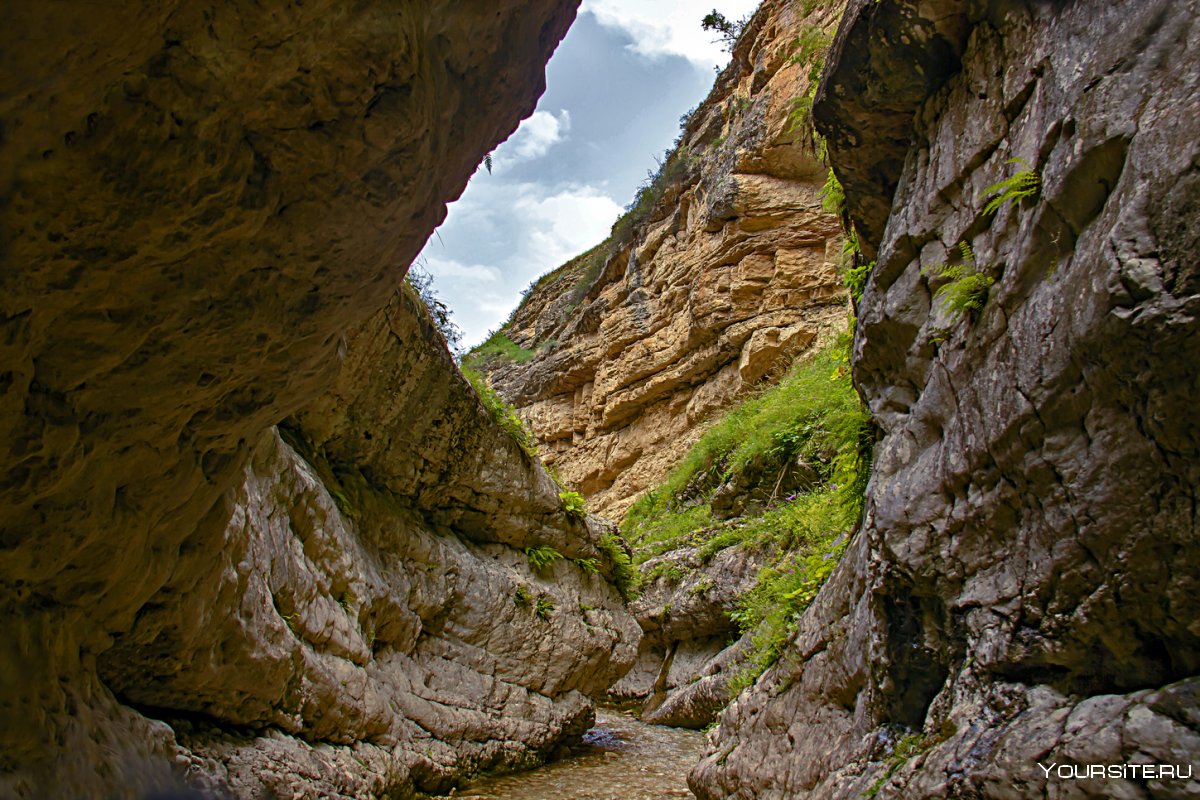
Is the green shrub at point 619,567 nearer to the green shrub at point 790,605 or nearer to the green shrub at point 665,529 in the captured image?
the green shrub at point 790,605

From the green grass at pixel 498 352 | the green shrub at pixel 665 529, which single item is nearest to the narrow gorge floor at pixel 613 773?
the green shrub at pixel 665 529

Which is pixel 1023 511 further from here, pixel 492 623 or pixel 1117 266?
pixel 492 623

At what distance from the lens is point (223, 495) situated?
3670 mm

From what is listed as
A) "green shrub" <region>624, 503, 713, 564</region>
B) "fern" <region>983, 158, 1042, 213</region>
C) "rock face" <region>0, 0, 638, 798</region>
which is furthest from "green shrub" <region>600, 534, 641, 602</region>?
"fern" <region>983, 158, 1042, 213</region>

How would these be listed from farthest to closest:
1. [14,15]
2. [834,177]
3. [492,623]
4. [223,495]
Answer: [492,623] → [834,177] → [223,495] → [14,15]

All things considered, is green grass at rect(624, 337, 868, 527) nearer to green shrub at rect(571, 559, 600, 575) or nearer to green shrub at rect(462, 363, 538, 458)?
green shrub at rect(571, 559, 600, 575)

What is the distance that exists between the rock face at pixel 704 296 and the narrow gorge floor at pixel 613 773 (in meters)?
10.1

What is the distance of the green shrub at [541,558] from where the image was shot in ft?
28.0

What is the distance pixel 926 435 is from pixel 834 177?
295 cm

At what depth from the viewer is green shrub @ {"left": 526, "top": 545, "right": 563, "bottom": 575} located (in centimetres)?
854

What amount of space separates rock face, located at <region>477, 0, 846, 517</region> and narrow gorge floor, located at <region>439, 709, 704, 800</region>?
10.1m

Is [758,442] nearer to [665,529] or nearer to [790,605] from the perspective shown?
[665,529]

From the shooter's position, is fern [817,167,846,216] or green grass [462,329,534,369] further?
green grass [462,329,534,369]

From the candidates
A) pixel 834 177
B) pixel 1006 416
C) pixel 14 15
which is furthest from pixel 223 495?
pixel 834 177
